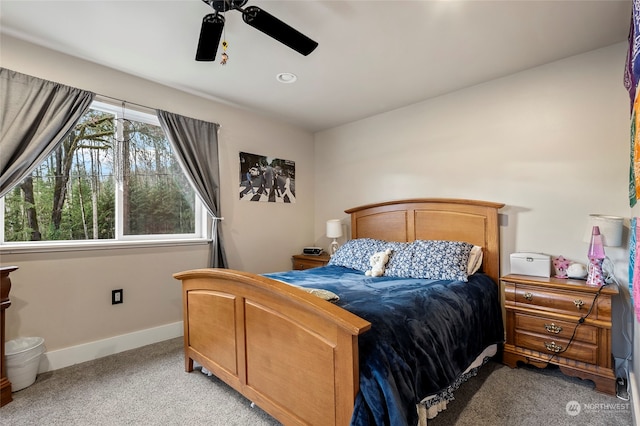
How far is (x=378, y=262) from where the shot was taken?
9.03 ft

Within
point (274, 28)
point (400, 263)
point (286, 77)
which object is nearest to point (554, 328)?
point (400, 263)

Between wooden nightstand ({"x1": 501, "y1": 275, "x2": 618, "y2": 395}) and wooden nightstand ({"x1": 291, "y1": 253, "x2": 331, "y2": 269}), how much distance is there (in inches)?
76.9

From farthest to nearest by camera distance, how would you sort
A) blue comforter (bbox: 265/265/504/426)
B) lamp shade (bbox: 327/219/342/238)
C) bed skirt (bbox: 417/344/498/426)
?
lamp shade (bbox: 327/219/342/238), bed skirt (bbox: 417/344/498/426), blue comforter (bbox: 265/265/504/426)

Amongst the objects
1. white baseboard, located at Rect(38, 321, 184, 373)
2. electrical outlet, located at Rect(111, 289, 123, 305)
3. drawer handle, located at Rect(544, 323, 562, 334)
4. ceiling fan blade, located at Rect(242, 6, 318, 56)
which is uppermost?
ceiling fan blade, located at Rect(242, 6, 318, 56)

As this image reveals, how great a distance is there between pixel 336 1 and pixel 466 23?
91 centimetres

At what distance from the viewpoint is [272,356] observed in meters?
1.64

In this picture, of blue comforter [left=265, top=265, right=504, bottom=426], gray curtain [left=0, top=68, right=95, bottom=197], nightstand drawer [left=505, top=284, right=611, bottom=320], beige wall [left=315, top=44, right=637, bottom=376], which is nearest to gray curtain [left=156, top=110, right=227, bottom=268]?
gray curtain [left=0, top=68, right=95, bottom=197]

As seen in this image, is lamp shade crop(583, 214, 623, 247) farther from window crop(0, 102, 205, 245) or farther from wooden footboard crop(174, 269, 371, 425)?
window crop(0, 102, 205, 245)

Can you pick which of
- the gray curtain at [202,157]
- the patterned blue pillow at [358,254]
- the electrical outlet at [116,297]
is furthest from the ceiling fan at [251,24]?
the electrical outlet at [116,297]

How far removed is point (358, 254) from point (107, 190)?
7.94ft

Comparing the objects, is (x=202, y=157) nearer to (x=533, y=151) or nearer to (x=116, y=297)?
(x=116, y=297)

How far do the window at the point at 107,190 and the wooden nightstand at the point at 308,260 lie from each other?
126 cm

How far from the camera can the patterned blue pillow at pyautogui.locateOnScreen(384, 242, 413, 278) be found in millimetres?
2621

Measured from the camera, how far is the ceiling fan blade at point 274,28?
1566 millimetres
